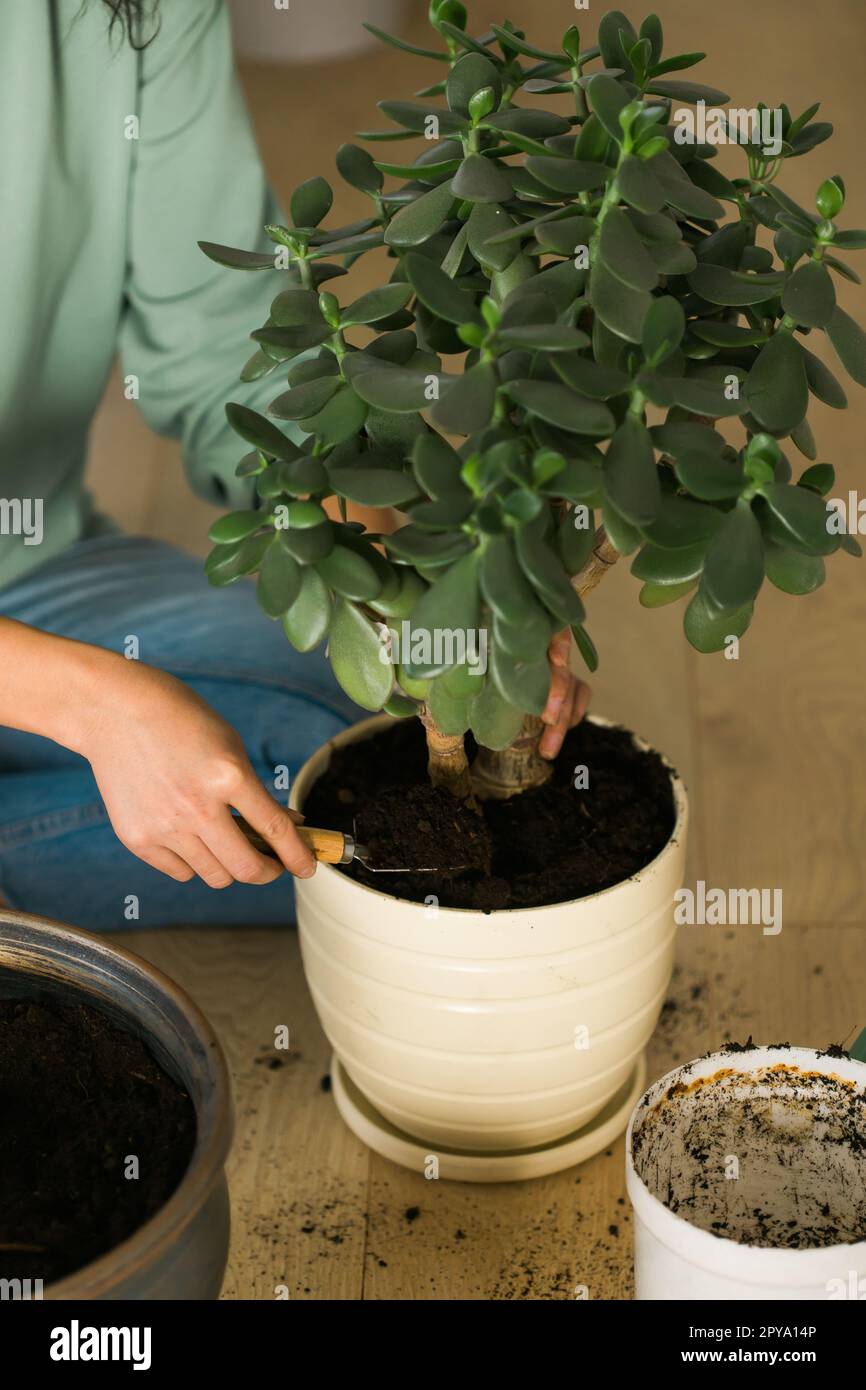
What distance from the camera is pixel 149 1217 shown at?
732 millimetres

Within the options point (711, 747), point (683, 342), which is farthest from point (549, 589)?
point (711, 747)

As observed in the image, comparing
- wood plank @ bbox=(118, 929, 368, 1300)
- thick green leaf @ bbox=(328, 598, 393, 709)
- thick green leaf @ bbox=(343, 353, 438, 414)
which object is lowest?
wood plank @ bbox=(118, 929, 368, 1300)

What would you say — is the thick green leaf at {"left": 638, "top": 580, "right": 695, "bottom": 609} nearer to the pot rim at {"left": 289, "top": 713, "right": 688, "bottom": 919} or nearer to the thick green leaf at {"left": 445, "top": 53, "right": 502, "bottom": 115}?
the pot rim at {"left": 289, "top": 713, "right": 688, "bottom": 919}

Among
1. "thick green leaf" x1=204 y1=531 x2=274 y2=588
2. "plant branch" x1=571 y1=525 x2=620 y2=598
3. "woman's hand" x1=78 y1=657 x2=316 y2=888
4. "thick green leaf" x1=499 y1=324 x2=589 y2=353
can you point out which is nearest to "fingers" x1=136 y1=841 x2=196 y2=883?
"woman's hand" x1=78 y1=657 x2=316 y2=888

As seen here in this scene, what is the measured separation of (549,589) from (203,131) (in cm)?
77

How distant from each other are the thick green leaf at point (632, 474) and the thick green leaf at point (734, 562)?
41mm

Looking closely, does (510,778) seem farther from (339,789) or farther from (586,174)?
(586,174)

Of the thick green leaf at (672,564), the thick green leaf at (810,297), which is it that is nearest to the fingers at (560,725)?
the thick green leaf at (672,564)

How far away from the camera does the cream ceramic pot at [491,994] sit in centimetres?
93

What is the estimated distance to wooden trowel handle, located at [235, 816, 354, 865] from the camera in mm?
936

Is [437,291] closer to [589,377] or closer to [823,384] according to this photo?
[589,377]

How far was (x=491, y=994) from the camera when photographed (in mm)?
940

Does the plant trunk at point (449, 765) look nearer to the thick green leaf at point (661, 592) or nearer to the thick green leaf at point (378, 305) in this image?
the thick green leaf at point (661, 592)

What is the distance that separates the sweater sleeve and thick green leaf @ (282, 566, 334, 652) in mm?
537
